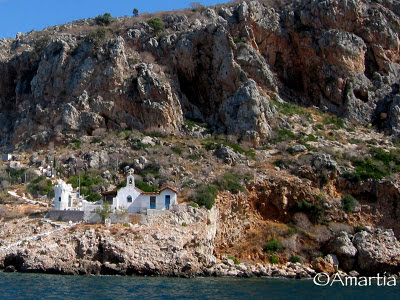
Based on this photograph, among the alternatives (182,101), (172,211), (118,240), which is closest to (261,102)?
(182,101)

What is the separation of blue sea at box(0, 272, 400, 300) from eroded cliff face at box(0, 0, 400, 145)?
849 inches

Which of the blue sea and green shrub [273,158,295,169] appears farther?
green shrub [273,158,295,169]

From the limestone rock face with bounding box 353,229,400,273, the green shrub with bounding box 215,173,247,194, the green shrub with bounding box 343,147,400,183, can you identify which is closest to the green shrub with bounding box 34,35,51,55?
the green shrub with bounding box 215,173,247,194

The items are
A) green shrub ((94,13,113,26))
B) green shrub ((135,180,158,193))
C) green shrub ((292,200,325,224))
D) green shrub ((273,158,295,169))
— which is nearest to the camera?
green shrub ((292,200,325,224))

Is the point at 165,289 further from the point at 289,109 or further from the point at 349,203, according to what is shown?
the point at 289,109

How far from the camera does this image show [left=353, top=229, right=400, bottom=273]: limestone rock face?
44.3 metres

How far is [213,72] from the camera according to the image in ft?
204

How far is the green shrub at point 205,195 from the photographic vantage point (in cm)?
4662

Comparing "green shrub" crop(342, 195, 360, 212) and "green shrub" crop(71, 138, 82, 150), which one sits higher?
"green shrub" crop(71, 138, 82, 150)

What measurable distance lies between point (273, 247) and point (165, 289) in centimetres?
1445

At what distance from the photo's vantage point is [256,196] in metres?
49.8

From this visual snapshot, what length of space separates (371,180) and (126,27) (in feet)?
108

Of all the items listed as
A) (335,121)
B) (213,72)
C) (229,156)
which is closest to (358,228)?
(229,156)

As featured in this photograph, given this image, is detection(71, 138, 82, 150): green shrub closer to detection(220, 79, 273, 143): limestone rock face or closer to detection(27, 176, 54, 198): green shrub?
detection(27, 176, 54, 198): green shrub
